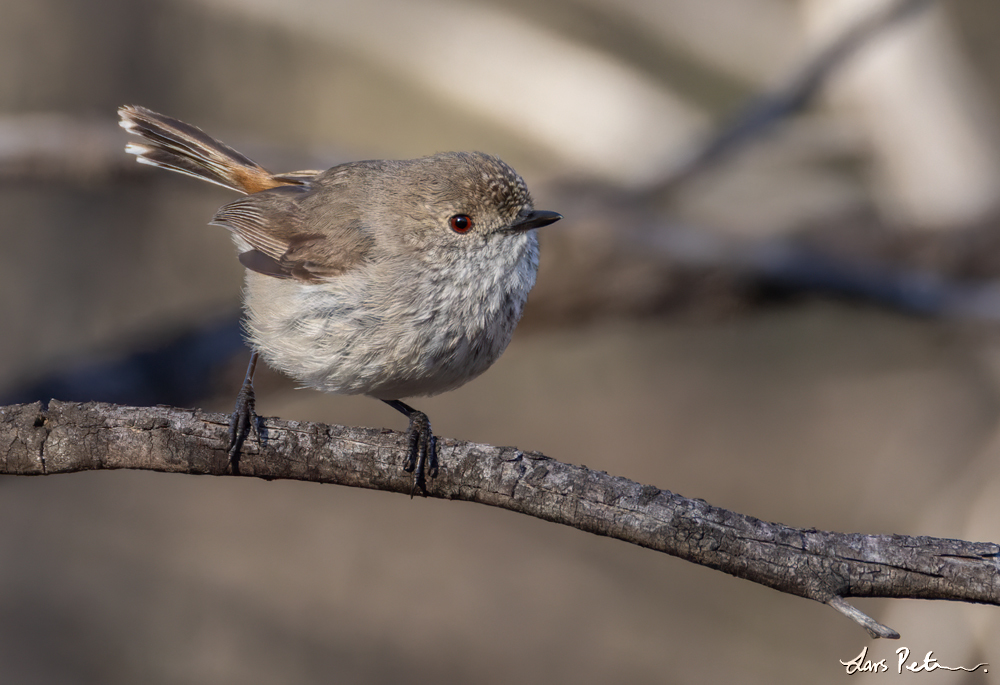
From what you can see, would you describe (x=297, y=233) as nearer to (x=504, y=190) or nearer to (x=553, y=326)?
(x=504, y=190)

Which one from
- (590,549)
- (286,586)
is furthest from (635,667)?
(286,586)

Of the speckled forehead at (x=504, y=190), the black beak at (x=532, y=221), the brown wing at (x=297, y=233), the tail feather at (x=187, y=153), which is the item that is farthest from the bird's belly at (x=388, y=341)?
the tail feather at (x=187, y=153)

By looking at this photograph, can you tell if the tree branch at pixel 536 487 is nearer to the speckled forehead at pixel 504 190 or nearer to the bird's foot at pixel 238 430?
the bird's foot at pixel 238 430

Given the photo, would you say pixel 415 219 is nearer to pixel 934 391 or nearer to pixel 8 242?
pixel 8 242
